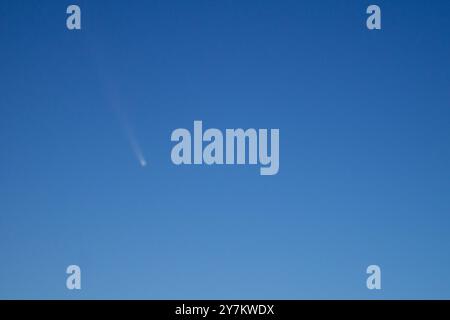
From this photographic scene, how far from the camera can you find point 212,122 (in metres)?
3.35

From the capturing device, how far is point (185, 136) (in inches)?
132

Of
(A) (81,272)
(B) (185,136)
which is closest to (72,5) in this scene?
(B) (185,136)

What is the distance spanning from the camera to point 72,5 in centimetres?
337

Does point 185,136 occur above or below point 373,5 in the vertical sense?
below

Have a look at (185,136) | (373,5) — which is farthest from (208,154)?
(373,5)
